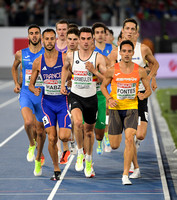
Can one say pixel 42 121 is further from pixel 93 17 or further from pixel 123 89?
pixel 93 17

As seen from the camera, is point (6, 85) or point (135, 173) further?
point (6, 85)

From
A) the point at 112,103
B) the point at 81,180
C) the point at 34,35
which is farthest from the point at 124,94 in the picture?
the point at 34,35

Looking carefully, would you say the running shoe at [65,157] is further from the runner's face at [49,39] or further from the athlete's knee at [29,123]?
the runner's face at [49,39]

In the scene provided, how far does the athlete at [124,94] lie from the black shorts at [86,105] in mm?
565

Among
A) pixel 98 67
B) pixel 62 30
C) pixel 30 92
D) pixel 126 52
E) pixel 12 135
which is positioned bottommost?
pixel 12 135

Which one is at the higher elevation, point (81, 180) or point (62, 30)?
point (62, 30)

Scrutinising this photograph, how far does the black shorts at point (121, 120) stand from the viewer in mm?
9000

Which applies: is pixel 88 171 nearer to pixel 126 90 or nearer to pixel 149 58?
pixel 126 90

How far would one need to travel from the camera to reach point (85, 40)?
9570 millimetres

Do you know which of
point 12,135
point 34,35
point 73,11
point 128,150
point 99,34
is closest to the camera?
point 128,150

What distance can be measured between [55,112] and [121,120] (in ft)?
3.42

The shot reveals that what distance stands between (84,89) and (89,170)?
128 cm

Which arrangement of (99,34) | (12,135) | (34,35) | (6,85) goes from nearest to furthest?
(34,35) < (99,34) < (12,135) < (6,85)

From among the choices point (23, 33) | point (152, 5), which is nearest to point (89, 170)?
point (23, 33)
